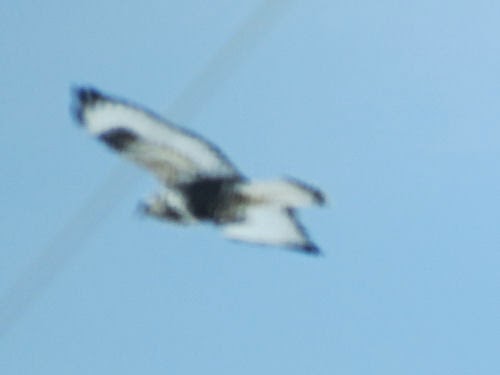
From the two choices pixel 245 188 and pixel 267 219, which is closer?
pixel 245 188

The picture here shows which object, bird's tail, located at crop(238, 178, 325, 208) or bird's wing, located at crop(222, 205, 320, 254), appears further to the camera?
bird's wing, located at crop(222, 205, 320, 254)

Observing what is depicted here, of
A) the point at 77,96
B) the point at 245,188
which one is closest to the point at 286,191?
the point at 245,188

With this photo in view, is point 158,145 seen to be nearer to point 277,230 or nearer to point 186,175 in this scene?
point 186,175

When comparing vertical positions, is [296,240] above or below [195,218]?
above

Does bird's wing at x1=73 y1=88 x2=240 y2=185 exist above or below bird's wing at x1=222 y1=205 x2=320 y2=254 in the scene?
below

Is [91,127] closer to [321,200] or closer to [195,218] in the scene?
[195,218]
